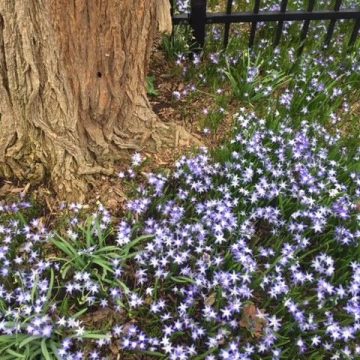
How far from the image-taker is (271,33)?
4500mm

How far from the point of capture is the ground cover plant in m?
2.65

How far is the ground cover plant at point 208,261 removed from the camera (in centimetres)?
265

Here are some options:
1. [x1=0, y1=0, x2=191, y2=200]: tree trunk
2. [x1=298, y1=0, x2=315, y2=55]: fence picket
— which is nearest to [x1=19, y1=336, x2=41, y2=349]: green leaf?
[x1=0, y1=0, x2=191, y2=200]: tree trunk

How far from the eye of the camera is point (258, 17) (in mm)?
4137

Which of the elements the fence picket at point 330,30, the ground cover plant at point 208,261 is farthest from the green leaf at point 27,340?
the fence picket at point 330,30

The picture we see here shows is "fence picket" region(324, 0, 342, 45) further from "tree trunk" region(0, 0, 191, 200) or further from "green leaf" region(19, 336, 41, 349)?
"green leaf" region(19, 336, 41, 349)

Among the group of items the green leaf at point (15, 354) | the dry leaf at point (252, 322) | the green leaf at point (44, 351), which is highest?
the dry leaf at point (252, 322)

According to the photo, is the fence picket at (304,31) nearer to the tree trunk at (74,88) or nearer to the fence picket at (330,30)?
the fence picket at (330,30)

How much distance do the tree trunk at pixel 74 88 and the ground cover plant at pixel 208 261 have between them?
0.23m

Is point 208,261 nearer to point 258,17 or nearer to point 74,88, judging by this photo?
point 74,88

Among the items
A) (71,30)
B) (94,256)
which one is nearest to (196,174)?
(94,256)

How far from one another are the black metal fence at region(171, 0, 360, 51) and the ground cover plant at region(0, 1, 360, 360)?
0.97 meters

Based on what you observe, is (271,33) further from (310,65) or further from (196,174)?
(196,174)

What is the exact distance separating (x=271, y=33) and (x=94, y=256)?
2741mm
